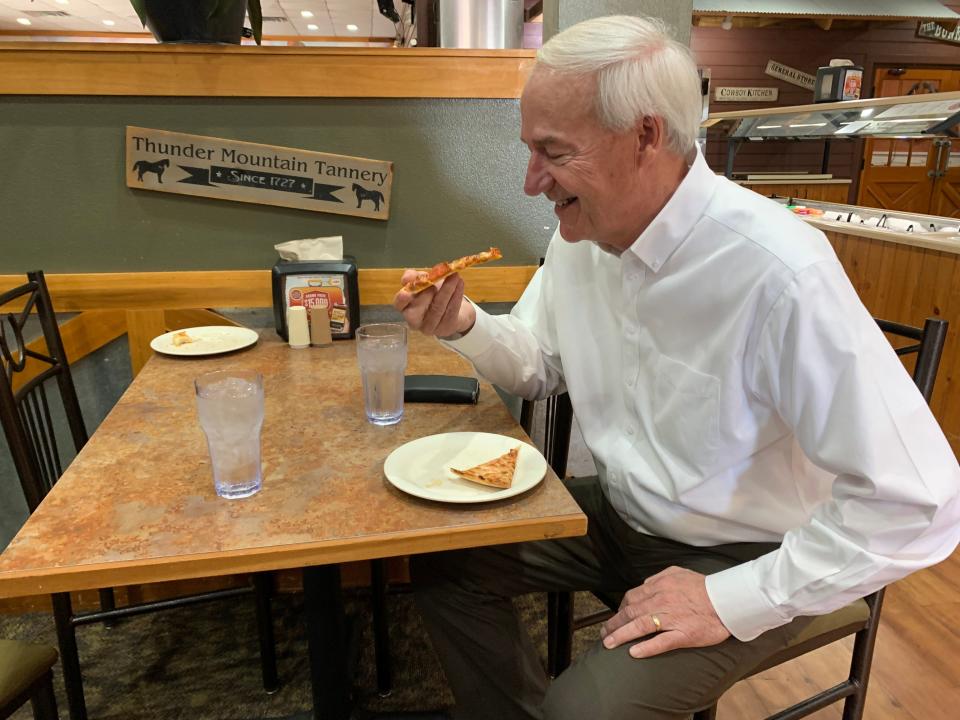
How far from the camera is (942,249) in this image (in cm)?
326

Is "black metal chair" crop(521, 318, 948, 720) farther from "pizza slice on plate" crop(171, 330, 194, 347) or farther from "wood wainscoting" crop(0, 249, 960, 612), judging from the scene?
"pizza slice on plate" crop(171, 330, 194, 347)

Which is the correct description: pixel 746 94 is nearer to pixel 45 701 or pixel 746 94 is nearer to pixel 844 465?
pixel 844 465

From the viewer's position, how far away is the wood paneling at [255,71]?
1883 millimetres

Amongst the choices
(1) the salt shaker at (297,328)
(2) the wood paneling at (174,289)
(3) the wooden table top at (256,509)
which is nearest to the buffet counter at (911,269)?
(2) the wood paneling at (174,289)

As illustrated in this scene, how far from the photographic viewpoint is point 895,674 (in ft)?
6.48

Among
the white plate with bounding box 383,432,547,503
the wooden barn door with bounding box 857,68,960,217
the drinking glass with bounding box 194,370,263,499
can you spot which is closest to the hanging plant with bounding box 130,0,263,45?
the drinking glass with bounding box 194,370,263,499

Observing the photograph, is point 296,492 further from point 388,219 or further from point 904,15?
point 904,15

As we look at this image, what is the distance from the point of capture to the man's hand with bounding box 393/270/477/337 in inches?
53.8

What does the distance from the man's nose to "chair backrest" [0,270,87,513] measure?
111cm

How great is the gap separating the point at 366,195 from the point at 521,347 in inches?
31.9

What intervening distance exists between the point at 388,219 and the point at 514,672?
134 cm

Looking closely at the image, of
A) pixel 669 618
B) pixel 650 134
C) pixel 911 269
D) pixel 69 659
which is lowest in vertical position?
pixel 69 659

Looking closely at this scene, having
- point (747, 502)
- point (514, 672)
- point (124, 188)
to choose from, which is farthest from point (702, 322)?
point (124, 188)

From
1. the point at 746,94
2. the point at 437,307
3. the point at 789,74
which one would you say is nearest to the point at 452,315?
the point at 437,307
